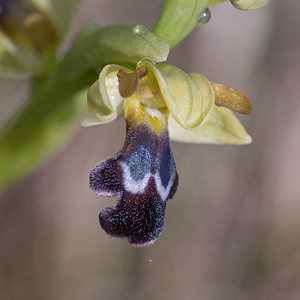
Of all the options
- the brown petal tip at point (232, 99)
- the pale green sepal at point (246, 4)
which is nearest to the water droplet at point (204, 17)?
the pale green sepal at point (246, 4)

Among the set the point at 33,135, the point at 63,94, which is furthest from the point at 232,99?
the point at 33,135

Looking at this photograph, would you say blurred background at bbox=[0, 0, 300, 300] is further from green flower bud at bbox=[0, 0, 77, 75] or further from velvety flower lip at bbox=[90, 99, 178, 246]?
velvety flower lip at bbox=[90, 99, 178, 246]

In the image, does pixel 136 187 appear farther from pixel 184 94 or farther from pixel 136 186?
pixel 184 94

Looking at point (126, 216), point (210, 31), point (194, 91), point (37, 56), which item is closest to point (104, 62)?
point (194, 91)

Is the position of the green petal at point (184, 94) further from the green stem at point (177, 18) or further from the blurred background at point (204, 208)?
the blurred background at point (204, 208)

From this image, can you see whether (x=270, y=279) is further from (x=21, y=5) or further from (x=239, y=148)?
(x=21, y=5)

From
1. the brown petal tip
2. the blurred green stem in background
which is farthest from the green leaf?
the brown petal tip
